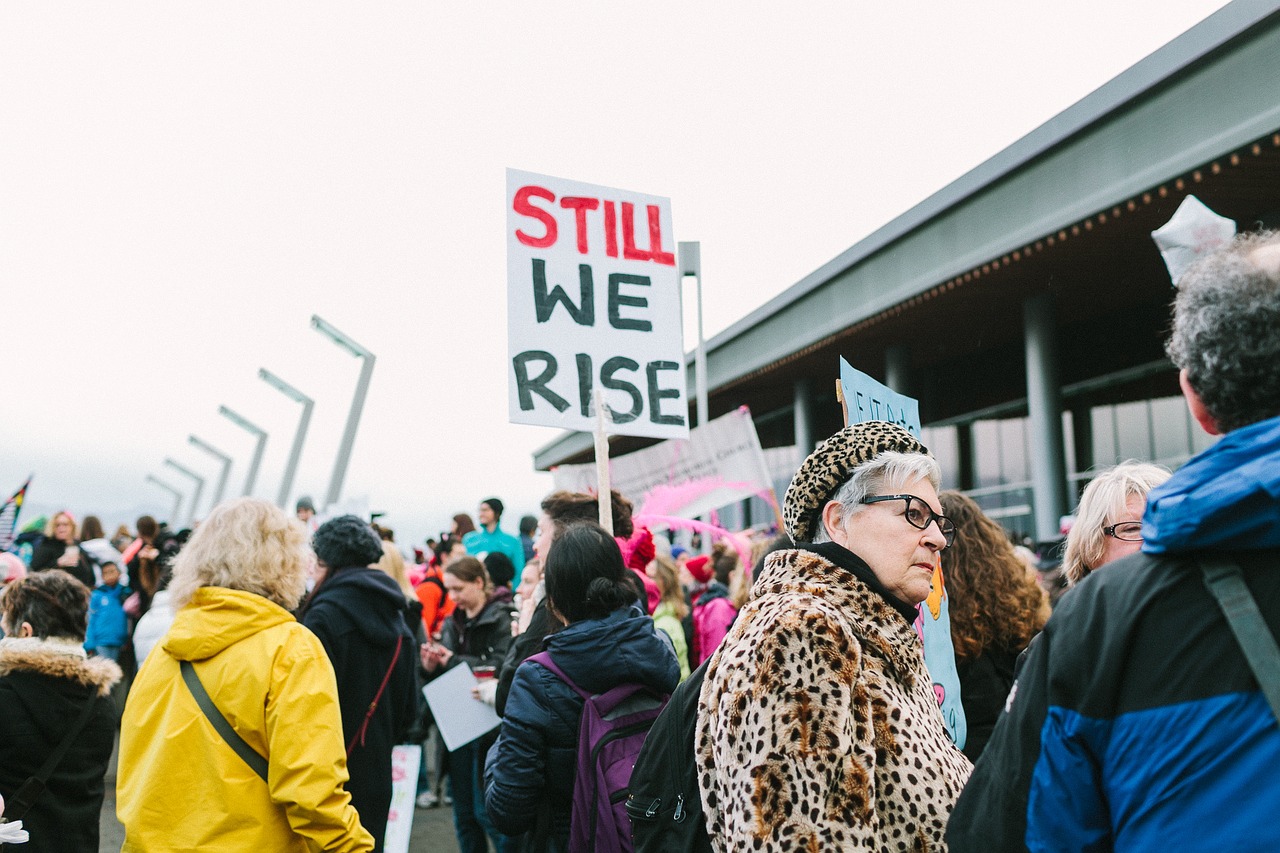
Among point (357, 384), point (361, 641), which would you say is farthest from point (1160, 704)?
point (357, 384)

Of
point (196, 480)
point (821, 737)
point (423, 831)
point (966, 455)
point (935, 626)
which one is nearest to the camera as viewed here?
point (821, 737)

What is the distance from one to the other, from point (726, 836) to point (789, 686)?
0.33 metres

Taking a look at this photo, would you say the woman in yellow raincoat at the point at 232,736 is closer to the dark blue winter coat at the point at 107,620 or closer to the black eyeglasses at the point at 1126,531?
the black eyeglasses at the point at 1126,531

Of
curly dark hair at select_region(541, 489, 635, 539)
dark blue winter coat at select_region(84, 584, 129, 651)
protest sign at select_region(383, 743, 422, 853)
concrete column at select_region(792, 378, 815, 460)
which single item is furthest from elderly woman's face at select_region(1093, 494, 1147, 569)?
concrete column at select_region(792, 378, 815, 460)

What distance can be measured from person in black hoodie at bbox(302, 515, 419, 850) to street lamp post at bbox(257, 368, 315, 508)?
49.2 ft

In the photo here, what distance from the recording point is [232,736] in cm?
317

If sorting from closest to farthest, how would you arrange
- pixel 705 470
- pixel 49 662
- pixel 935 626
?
1. pixel 935 626
2. pixel 49 662
3. pixel 705 470

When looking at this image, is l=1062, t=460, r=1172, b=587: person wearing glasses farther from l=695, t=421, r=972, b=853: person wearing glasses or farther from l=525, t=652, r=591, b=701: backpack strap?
l=525, t=652, r=591, b=701: backpack strap

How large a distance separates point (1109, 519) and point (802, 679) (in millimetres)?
1575

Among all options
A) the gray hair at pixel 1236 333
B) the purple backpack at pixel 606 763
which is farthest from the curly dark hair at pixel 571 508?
the gray hair at pixel 1236 333

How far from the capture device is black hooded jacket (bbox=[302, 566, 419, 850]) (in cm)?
461

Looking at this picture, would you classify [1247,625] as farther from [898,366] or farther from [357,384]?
[898,366]

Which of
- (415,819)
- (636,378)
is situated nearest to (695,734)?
(636,378)

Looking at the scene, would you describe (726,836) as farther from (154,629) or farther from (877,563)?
(154,629)
